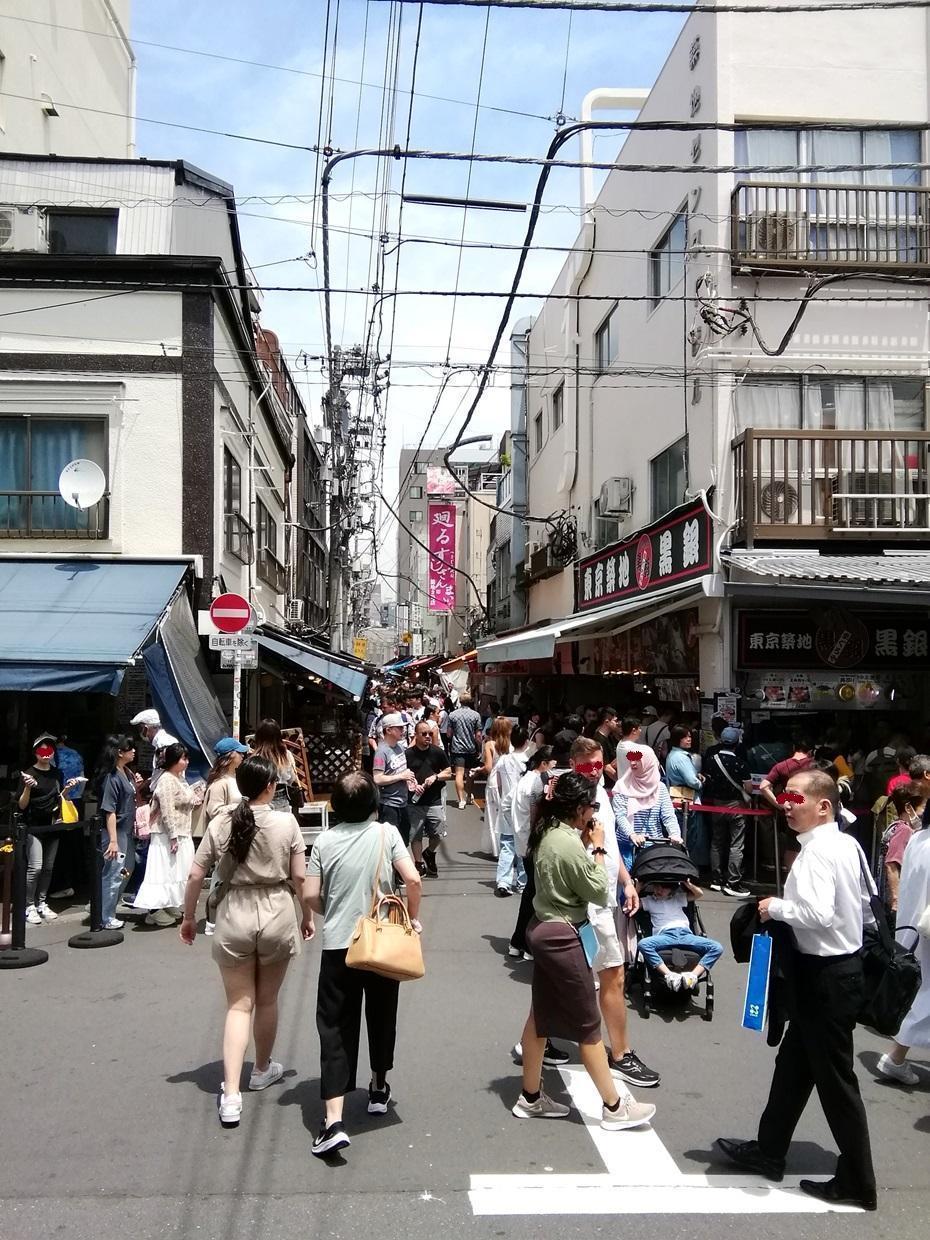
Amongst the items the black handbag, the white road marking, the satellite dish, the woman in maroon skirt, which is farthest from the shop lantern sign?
the white road marking

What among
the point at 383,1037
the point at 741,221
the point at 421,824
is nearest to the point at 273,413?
the point at 741,221

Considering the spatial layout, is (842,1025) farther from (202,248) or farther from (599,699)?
(599,699)

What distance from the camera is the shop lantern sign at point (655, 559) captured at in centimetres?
1392

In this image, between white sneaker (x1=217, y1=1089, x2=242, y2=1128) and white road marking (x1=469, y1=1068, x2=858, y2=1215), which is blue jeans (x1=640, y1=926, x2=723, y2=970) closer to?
white road marking (x1=469, y1=1068, x2=858, y2=1215)

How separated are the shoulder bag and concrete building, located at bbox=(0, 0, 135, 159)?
16752 mm

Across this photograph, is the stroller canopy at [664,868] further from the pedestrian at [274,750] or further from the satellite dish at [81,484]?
the satellite dish at [81,484]

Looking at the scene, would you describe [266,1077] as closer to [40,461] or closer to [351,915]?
[351,915]

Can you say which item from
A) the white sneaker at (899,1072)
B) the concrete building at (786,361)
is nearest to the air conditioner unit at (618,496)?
the concrete building at (786,361)

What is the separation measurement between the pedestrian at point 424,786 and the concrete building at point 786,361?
13.0 ft

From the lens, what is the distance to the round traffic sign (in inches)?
460

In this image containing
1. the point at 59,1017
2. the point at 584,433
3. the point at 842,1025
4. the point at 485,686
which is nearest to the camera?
the point at 842,1025

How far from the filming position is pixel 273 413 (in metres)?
22.2

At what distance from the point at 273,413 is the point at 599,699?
32.1 feet

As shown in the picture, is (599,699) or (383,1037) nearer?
(383,1037)
